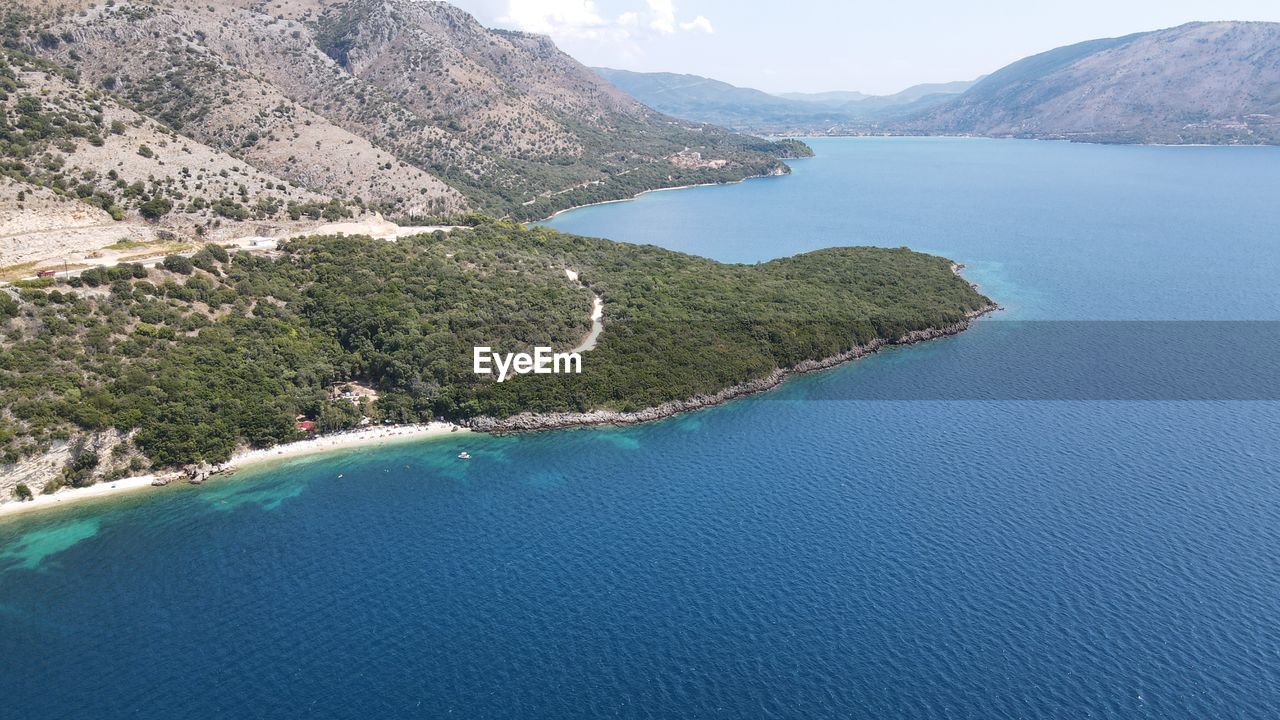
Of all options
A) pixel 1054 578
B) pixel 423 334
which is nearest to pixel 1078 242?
pixel 1054 578

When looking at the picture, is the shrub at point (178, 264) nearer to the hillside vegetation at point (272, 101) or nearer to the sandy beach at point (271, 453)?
the hillside vegetation at point (272, 101)

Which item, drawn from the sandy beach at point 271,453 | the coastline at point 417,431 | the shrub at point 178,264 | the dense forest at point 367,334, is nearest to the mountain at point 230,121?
the shrub at point 178,264

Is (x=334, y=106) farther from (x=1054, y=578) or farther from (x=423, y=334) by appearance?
(x=1054, y=578)

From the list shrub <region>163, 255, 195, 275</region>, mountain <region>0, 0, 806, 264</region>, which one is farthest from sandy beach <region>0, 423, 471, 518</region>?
mountain <region>0, 0, 806, 264</region>

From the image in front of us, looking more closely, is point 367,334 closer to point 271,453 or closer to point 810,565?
point 271,453

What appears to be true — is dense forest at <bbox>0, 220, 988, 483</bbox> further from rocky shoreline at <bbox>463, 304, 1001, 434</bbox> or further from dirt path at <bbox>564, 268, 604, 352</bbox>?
dirt path at <bbox>564, 268, 604, 352</bbox>

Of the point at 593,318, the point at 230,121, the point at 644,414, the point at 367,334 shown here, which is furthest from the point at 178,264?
the point at 230,121
